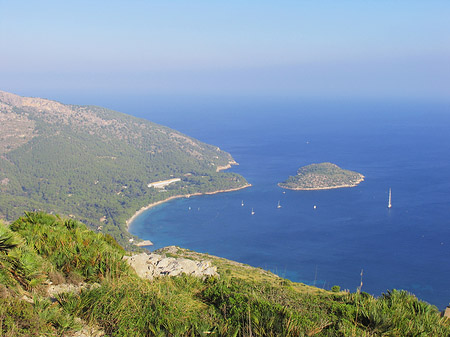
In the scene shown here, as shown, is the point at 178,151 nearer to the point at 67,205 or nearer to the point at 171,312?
the point at 67,205

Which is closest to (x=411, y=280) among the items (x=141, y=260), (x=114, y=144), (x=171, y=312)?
(x=141, y=260)

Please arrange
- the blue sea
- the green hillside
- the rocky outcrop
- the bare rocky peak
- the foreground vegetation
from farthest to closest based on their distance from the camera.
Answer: the bare rocky peak < the green hillside < the blue sea < the rocky outcrop < the foreground vegetation

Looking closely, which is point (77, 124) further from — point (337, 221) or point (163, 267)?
point (163, 267)

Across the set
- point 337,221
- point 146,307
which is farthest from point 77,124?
point 146,307

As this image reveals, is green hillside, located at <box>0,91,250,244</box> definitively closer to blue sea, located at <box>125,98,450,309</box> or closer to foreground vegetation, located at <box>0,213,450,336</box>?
blue sea, located at <box>125,98,450,309</box>

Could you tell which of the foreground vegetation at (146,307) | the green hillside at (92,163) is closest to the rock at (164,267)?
the foreground vegetation at (146,307)

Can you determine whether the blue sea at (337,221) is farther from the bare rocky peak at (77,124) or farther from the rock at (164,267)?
the rock at (164,267)

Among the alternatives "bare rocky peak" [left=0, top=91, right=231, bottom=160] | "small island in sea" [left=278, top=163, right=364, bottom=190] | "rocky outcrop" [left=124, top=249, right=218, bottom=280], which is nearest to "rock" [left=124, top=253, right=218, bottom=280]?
"rocky outcrop" [left=124, top=249, right=218, bottom=280]
